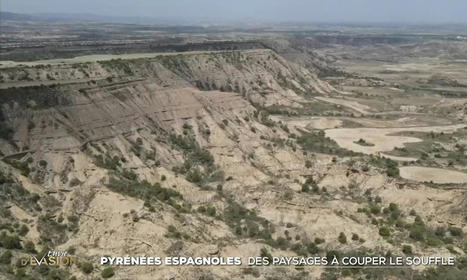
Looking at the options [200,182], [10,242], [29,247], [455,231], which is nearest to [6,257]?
[10,242]

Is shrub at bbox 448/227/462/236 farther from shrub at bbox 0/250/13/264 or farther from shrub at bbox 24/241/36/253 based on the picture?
shrub at bbox 0/250/13/264

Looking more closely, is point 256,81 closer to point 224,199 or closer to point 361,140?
point 361,140

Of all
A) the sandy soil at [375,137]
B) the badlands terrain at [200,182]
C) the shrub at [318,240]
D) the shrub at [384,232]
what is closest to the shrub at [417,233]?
the badlands terrain at [200,182]

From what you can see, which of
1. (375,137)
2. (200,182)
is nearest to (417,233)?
(200,182)

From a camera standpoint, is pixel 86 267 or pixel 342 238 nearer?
pixel 86 267

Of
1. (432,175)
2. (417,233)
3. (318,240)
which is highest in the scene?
(417,233)

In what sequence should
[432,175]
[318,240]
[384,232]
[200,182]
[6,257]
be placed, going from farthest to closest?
[432,175] → [200,182] → [384,232] → [318,240] → [6,257]

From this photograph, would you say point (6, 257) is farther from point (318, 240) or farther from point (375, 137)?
point (375, 137)

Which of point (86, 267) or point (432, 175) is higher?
point (86, 267)

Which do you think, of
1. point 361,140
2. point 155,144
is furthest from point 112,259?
point 361,140

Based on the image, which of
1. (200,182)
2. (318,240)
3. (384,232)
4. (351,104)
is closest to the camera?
(318,240)
